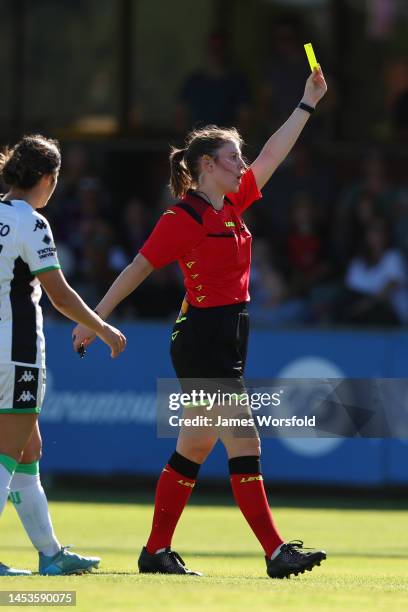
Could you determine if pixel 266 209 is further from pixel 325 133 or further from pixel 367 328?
pixel 367 328

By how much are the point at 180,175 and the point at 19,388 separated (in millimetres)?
1414

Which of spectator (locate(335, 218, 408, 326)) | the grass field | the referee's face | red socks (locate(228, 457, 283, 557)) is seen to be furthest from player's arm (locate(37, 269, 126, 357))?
spectator (locate(335, 218, 408, 326))

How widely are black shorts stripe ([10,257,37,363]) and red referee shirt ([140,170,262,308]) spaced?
661mm

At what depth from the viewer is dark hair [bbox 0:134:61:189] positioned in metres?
6.63

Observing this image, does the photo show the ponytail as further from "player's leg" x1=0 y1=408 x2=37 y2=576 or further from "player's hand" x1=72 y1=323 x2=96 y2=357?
"player's leg" x1=0 y1=408 x2=37 y2=576

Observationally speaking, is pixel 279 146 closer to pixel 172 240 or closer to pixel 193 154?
pixel 193 154

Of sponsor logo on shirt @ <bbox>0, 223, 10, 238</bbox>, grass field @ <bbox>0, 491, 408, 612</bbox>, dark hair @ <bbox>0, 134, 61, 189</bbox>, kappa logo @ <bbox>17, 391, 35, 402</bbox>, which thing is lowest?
grass field @ <bbox>0, 491, 408, 612</bbox>

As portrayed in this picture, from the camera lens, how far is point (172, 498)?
7090 millimetres

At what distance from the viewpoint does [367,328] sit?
1281 cm

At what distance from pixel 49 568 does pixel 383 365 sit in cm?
617

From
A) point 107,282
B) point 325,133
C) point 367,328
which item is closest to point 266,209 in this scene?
point 325,133

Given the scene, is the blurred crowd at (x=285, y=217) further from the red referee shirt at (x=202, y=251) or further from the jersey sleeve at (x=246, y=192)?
the red referee shirt at (x=202, y=251)

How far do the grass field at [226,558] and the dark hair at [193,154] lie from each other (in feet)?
6.21

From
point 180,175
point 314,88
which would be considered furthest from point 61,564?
point 314,88
